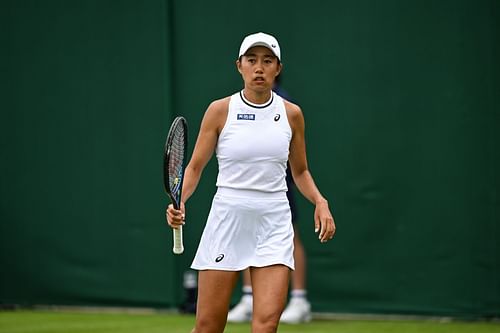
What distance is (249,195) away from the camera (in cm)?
505

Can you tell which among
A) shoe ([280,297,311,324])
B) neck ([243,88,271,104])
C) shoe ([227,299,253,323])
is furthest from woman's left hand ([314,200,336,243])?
shoe ([227,299,253,323])

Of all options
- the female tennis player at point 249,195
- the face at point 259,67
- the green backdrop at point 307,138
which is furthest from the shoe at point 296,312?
the face at point 259,67

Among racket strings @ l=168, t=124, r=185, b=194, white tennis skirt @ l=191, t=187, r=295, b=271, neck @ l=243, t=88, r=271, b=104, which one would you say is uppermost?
neck @ l=243, t=88, r=271, b=104

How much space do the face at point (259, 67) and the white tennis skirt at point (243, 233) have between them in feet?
1.59

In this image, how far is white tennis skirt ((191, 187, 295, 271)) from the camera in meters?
5.01

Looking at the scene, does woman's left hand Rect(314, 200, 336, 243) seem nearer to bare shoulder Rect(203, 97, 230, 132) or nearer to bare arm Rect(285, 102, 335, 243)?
bare arm Rect(285, 102, 335, 243)

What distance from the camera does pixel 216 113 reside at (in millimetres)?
5070
